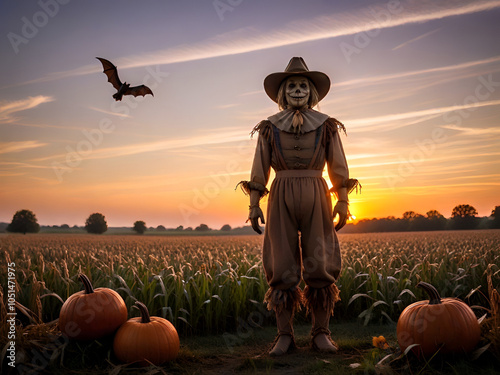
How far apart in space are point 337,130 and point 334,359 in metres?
2.53

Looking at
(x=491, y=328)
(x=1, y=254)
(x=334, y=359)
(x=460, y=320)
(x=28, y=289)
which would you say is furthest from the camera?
(x=1, y=254)

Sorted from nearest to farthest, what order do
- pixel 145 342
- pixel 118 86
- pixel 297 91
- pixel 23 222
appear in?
pixel 145 342 → pixel 297 91 → pixel 118 86 → pixel 23 222

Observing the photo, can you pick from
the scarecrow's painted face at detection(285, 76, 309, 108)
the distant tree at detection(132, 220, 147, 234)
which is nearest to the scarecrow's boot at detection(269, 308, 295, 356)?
the scarecrow's painted face at detection(285, 76, 309, 108)

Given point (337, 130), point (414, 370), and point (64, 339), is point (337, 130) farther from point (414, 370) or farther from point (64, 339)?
point (64, 339)

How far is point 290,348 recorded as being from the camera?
16.0 feet

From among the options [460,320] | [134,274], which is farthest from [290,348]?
[134,274]

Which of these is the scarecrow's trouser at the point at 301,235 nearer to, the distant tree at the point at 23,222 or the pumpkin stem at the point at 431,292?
the pumpkin stem at the point at 431,292

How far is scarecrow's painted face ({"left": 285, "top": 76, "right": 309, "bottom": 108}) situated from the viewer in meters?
5.09

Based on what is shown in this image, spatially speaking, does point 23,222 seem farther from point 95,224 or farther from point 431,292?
point 431,292

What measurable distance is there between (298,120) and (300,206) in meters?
0.97

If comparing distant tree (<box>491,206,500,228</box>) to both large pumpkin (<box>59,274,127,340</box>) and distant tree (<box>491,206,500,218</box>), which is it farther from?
large pumpkin (<box>59,274,127,340</box>)

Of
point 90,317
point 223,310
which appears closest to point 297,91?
point 223,310

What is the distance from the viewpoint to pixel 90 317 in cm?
415

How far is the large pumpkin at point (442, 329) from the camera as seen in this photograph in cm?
385
